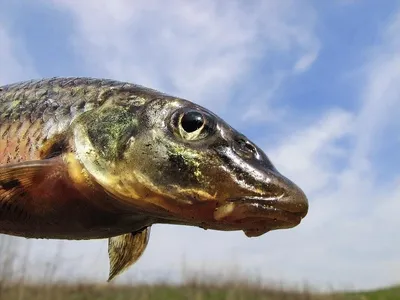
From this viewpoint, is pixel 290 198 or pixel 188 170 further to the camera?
pixel 188 170

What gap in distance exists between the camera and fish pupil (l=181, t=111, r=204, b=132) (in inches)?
149

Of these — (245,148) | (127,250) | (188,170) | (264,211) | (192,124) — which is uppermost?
(192,124)

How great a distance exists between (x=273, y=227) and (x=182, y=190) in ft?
2.00

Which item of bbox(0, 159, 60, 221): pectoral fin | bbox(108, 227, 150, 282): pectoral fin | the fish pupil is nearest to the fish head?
the fish pupil

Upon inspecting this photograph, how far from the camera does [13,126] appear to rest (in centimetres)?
418

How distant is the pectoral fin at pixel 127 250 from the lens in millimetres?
4586

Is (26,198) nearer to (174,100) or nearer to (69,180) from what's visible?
(69,180)

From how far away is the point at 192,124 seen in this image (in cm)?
379

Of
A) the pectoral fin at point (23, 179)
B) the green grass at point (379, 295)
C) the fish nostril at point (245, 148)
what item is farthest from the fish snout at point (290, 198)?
the green grass at point (379, 295)

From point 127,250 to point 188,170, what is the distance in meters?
1.37

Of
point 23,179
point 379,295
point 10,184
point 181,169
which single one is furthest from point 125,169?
point 379,295

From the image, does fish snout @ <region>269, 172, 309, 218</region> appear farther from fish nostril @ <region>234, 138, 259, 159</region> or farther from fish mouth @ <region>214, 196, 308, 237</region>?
fish nostril @ <region>234, 138, 259, 159</region>

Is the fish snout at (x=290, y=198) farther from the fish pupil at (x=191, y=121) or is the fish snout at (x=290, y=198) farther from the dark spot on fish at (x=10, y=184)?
the dark spot on fish at (x=10, y=184)

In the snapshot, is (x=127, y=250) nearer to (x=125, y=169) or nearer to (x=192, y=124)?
(x=125, y=169)
